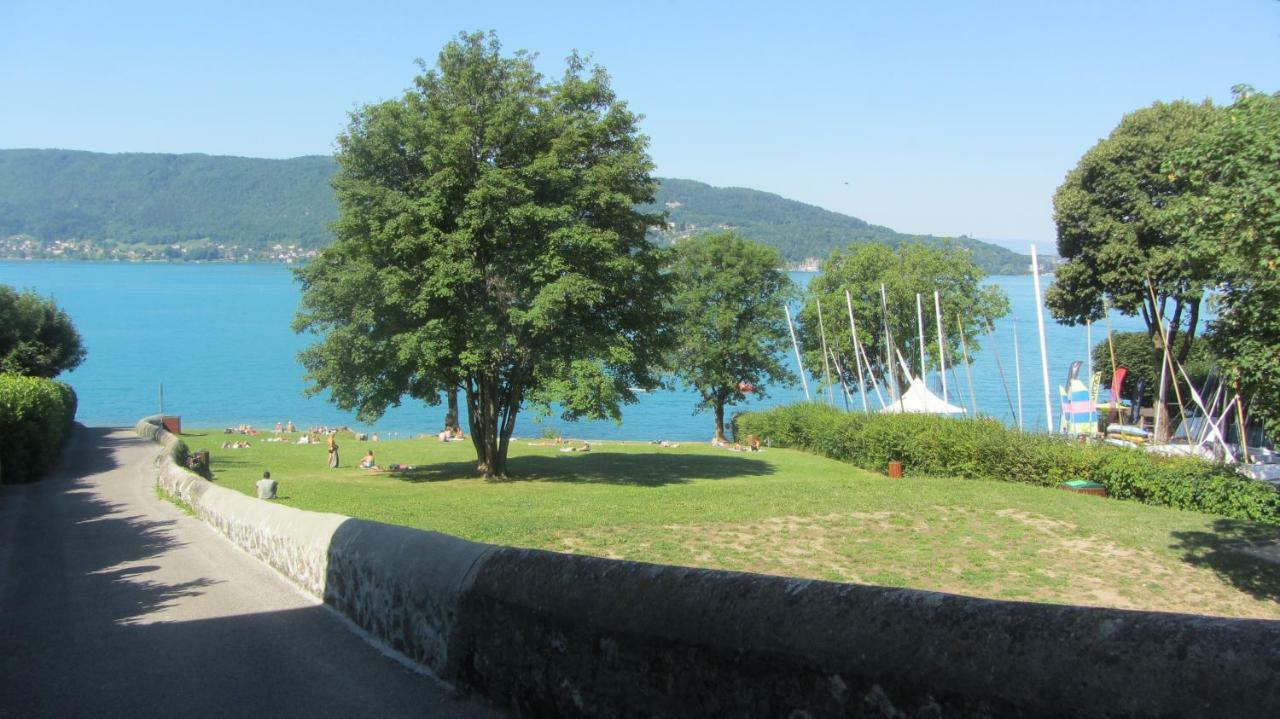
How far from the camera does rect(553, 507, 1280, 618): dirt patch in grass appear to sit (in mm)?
12398

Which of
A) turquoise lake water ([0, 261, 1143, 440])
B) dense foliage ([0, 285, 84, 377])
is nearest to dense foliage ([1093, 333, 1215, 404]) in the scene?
turquoise lake water ([0, 261, 1143, 440])

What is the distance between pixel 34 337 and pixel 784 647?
52.4 m

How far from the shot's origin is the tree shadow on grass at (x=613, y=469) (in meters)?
27.6

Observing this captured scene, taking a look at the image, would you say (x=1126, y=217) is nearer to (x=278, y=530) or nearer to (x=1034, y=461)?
(x=1034, y=461)

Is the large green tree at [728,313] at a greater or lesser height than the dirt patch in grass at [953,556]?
greater

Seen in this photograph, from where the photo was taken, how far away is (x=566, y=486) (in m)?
25.0

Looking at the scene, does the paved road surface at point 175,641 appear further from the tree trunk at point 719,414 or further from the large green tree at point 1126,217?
the tree trunk at point 719,414

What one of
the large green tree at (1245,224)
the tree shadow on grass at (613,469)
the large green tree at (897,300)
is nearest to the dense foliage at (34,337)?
the tree shadow on grass at (613,469)

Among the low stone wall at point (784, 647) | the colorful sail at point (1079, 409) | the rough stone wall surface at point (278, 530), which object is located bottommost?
the colorful sail at point (1079, 409)

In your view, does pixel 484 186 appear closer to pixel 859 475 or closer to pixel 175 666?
pixel 859 475

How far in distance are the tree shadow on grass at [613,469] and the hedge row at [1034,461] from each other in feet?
12.0

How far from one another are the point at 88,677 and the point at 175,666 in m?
0.55

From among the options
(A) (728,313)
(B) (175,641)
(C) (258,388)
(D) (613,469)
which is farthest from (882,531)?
(C) (258,388)

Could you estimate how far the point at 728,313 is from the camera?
5250 centimetres
